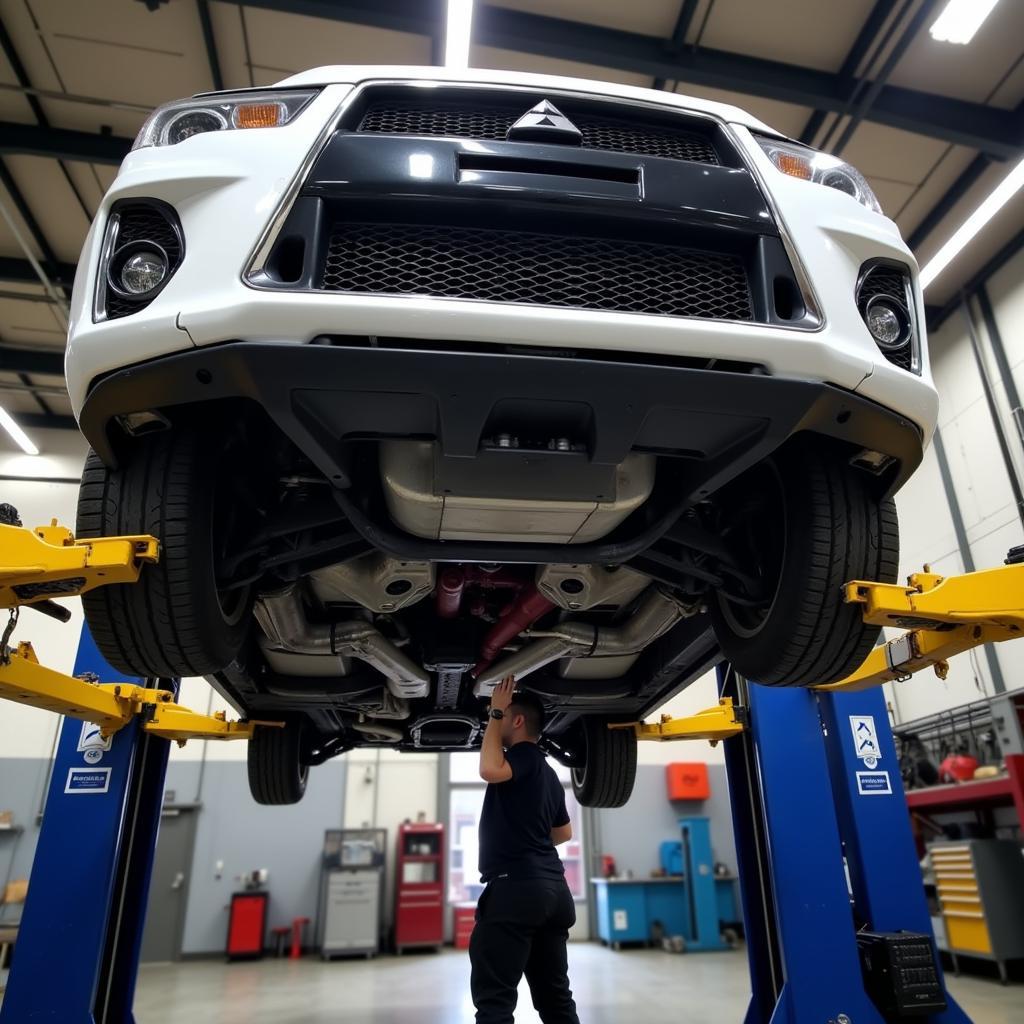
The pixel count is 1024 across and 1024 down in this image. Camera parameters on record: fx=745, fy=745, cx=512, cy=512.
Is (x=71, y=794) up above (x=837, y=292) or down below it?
below

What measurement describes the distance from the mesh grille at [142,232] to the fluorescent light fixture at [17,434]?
887cm

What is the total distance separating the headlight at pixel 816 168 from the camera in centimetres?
141

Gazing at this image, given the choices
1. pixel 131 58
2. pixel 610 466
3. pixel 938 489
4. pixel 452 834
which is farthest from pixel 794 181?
pixel 452 834

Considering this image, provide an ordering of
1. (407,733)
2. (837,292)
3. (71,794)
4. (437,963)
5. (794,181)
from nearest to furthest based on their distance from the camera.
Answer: (837,292) → (794,181) → (71,794) → (407,733) → (437,963)

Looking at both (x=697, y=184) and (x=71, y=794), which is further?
(x=71, y=794)

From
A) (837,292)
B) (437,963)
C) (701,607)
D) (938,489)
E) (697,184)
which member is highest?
(938,489)

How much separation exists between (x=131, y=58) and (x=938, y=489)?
865 centimetres

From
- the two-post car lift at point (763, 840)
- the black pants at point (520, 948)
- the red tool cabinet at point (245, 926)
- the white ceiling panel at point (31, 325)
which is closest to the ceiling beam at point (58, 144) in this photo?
the white ceiling panel at point (31, 325)

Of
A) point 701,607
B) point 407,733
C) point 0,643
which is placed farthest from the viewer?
point 407,733

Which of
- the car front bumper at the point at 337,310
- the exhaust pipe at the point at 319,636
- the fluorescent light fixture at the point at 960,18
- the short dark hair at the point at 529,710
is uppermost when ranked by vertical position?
the fluorescent light fixture at the point at 960,18

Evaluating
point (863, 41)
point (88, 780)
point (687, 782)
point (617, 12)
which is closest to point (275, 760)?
point (88, 780)

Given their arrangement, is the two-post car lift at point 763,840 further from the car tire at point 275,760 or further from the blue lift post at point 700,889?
the blue lift post at point 700,889

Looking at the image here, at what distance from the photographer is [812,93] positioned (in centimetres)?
587

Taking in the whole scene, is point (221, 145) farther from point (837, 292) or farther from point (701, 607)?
point (701, 607)
